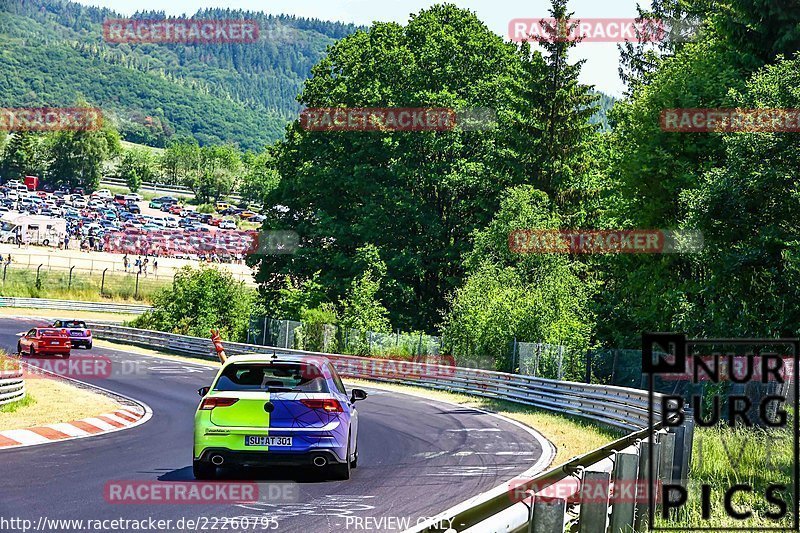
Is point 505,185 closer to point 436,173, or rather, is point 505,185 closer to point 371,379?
point 436,173

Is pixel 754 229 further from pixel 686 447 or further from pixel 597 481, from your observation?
pixel 597 481

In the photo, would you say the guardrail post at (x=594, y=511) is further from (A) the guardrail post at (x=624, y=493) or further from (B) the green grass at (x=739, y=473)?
(B) the green grass at (x=739, y=473)

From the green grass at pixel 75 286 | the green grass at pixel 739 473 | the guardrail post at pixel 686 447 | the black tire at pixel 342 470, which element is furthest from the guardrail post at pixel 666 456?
the green grass at pixel 75 286

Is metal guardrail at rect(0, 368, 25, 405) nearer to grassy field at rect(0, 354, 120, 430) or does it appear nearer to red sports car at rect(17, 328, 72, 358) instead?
grassy field at rect(0, 354, 120, 430)

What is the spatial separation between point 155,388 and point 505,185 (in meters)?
29.3

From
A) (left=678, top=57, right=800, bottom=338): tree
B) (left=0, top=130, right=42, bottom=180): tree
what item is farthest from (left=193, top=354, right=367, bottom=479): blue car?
(left=0, top=130, right=42, bottom=180): tree

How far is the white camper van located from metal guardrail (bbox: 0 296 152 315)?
25375 mm

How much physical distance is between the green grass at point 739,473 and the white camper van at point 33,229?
329 feet

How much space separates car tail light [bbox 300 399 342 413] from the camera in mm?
12789

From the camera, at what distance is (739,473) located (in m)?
12.8

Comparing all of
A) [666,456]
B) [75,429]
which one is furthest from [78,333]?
[666,456]

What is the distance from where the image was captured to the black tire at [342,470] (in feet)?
43.2

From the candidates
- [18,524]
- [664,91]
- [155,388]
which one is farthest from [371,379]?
[18,524]

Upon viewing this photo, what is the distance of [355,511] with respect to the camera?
1129 centimetres
